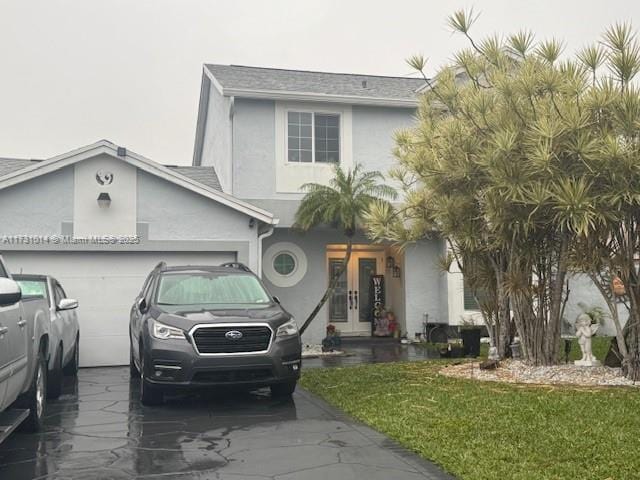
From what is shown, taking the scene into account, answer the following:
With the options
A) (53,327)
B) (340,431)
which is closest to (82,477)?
(340,431)

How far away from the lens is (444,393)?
28.2 ft

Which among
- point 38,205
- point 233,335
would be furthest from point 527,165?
point 38,205

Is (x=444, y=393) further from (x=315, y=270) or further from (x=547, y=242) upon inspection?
(x=315, y=270)

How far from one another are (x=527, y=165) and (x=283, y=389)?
14.7ft

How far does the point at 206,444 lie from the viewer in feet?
20.8

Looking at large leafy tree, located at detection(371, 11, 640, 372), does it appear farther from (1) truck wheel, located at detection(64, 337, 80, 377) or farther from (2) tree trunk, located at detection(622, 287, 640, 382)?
(1) truck wheel, located at detection(64, 337, 80, 377)

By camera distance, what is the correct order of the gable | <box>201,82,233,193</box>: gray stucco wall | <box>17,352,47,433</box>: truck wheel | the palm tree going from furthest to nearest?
<box>201,82,233,193</box>: gray stucco wall < the palm tree < the gable < <box>17,352,47,433</box>: truck wheel

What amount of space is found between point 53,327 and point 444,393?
5084 millimetres

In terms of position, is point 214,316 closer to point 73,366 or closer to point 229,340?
point 229,340

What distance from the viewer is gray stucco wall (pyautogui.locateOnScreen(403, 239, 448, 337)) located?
54.1 feet

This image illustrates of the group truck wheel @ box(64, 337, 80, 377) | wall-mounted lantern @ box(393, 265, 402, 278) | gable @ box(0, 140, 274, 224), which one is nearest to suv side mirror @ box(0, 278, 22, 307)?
truck wheel @ box(64, 337, 80, 377)

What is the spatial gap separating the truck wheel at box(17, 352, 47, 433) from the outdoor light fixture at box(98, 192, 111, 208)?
18.9ft

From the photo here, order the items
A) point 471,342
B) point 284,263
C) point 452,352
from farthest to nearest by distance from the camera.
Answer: point 284,263 → point 452,352 → point 471,342

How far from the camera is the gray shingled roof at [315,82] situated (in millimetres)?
15656
